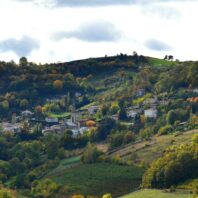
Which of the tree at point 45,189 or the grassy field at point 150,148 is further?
the grassy field at point 150,148

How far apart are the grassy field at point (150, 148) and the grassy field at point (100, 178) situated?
15.7 feet

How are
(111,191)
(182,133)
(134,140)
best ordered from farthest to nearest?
(134,140)
(182,133)
(111,191)

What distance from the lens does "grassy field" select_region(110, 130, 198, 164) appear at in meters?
136

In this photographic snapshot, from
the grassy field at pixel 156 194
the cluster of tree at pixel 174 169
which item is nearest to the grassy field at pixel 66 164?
the cluster of tree at pixel 174 169

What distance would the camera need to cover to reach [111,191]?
119625mm

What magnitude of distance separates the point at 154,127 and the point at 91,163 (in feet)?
94.9

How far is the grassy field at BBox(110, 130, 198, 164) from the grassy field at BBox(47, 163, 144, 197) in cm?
477

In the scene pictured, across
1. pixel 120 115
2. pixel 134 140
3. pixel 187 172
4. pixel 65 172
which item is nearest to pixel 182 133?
pixel 134 140

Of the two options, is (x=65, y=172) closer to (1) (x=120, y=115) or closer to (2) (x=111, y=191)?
(2) (x=111, y=191)

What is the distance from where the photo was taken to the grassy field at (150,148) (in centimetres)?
13575

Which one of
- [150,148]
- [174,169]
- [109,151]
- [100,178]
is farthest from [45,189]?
[109,151]

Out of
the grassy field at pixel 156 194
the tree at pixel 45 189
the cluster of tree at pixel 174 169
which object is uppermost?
the cluster of tree at pixel 174 169

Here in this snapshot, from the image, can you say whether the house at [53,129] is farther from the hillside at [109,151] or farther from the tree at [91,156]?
the tree at [91,156]

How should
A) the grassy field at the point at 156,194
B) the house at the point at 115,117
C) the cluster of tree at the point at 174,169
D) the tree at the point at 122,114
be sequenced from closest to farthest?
the grassy field at the point at 156,194 → the cluster of tree at the point at 174,169 → the house at the point at 115,117 → the tree at the point at 122,114
